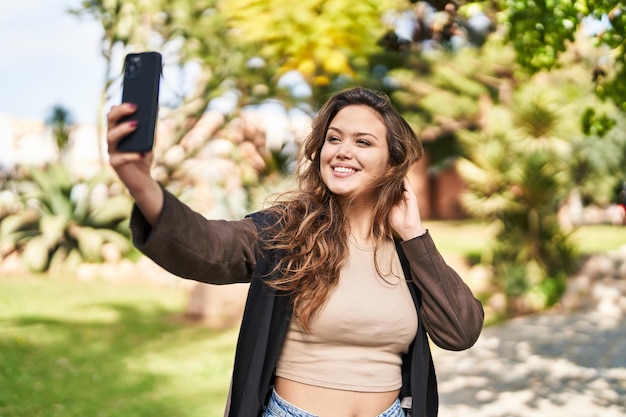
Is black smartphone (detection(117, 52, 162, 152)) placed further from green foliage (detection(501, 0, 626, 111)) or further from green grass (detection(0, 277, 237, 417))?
green grass (detection(0, 277, 237, 417))

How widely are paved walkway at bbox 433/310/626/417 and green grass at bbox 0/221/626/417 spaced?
86.1 inches

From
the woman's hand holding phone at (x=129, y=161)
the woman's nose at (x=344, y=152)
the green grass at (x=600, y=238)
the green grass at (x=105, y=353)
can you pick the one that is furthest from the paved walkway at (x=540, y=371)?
the green grass at (x=600, y=238)

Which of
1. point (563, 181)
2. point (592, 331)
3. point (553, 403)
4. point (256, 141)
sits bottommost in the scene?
point (553, 403)

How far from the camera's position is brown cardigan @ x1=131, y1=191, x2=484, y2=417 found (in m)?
1.44

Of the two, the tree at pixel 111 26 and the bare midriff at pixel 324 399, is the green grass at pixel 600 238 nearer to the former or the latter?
the tree at pixel 111 26

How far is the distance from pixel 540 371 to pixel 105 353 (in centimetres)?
438

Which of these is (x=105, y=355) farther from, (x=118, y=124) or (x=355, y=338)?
(x=118, y=124)

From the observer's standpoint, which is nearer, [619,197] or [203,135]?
[203,135]

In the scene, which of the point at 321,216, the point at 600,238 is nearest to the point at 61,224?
the point at 321,216

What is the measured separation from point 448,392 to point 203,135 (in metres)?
11.6

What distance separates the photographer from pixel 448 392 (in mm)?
6312

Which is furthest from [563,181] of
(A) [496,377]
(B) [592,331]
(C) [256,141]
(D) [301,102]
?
(C) [256,141]

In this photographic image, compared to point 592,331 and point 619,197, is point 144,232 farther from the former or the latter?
point 619,197

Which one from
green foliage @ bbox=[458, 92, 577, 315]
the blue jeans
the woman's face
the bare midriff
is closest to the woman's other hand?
the woman's face
